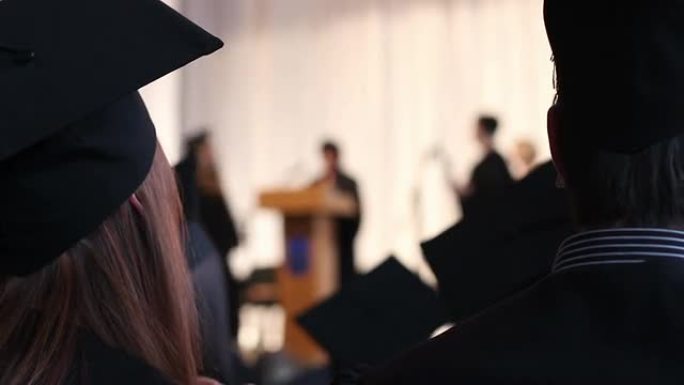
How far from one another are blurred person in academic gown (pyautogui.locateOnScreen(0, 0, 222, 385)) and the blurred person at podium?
24.6 ft

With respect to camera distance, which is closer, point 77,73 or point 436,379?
point 436,379

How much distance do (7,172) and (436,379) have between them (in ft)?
1.85

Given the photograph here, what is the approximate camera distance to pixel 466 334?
4.64ft

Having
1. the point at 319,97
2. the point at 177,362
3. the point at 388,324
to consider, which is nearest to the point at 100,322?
the point at 177,362

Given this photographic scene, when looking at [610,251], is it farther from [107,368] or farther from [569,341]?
[107,368]

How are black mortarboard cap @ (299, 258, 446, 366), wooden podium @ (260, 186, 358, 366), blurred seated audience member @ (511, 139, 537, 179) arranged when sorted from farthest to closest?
blurred seated audience member @ (511, 139, 537, 179) < wooden podium @ (260, 186, 358, 366) < black mortarboard cap @ (299, 258, 446, 366)

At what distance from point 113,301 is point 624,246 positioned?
60 centimetres

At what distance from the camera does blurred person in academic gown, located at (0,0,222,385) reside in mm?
1568

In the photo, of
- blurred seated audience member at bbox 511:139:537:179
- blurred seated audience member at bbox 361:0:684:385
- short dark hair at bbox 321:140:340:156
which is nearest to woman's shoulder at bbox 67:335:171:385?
blurred seated audience member at bbox 361:0:684:385

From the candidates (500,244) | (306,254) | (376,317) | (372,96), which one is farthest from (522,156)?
(500,244)

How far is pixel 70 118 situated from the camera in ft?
5.23

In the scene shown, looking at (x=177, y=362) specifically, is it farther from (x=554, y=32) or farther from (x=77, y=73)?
(x=554, y=32)

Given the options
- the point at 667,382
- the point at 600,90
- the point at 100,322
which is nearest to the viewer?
the point at 667,382

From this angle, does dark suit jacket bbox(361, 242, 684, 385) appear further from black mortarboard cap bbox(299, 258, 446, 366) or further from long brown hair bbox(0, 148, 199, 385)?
black mortarboard cap bbox(299, 258, 446, 366)
